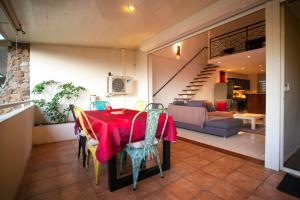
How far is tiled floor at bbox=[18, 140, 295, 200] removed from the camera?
→ 1.82 metres

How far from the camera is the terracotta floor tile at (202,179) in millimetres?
1986

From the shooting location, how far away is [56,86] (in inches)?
168

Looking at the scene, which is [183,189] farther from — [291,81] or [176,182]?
[291,81]

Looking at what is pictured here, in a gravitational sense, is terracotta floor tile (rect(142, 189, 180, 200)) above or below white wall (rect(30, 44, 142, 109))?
below

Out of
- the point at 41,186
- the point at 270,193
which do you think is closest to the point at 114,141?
the point at 41,186

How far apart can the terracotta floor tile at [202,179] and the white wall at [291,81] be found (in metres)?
1.36

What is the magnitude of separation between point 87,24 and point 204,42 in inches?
244

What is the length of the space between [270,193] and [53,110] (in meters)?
4.52

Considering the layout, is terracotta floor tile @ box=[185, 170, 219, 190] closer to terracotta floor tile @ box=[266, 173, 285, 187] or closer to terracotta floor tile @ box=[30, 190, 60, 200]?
terracotta floor tile @ box=[266, 173, 285, 187]

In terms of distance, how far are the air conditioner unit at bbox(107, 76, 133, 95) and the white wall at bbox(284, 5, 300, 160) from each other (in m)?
3.81

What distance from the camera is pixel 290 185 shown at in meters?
1.93

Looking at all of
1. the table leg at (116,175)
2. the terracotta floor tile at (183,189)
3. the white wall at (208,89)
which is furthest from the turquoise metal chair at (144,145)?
the white wall at (208,89)

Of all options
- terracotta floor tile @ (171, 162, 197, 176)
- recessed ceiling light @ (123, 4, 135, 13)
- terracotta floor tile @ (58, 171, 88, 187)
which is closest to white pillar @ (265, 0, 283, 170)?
terracotta floor tile @ (171, 162, 197, 176)

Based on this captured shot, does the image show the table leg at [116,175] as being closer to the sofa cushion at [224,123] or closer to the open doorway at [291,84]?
the open doorway at [291,84]
